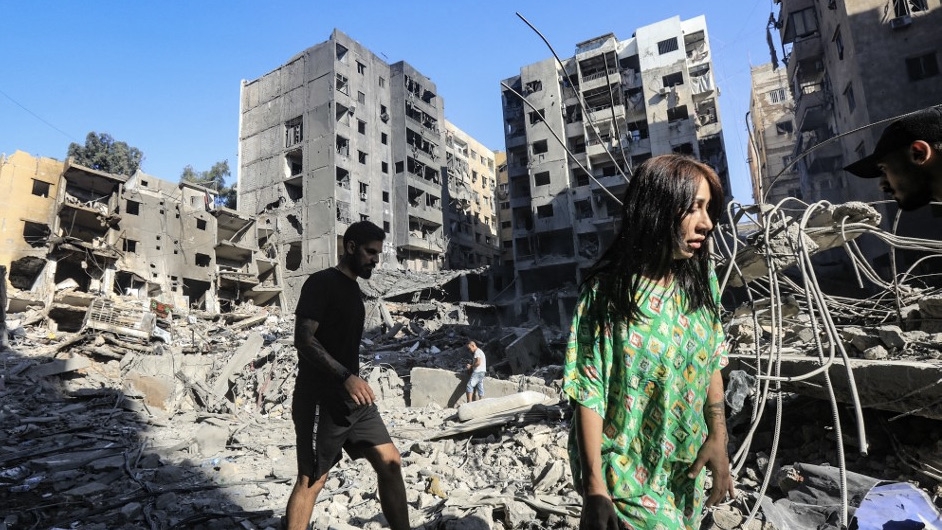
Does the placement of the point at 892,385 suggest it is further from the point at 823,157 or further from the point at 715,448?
the point at 823,157

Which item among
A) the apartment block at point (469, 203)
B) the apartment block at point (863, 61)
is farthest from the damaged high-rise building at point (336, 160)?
the apartment block at point (863, 61)

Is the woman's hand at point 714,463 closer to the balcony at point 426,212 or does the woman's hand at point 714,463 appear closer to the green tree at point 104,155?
the balcony at point 426,212

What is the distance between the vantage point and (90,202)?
28516mm

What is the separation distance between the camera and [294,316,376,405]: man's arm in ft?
8.41

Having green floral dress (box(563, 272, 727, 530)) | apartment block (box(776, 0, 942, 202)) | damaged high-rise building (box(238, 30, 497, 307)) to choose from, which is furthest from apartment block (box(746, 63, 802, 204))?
green floral dress (box(563, 272, 727, 530))

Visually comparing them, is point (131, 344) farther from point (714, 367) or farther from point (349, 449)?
point (714, 367)

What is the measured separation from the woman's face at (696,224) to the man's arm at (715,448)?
0.45 m

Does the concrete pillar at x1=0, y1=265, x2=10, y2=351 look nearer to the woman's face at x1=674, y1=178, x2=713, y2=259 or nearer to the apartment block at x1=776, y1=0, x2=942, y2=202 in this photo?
the woman's face at x1=674, y1=178, x2=713, y2=259

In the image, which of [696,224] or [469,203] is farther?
[469,203]

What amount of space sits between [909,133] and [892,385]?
273 centimetres

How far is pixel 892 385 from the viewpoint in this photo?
130 inches

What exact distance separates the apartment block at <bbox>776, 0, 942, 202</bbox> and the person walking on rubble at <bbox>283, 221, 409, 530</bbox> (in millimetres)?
15744

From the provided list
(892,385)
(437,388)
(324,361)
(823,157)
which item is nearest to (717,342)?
(324,361)

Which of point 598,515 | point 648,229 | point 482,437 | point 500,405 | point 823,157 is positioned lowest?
point 482,437
